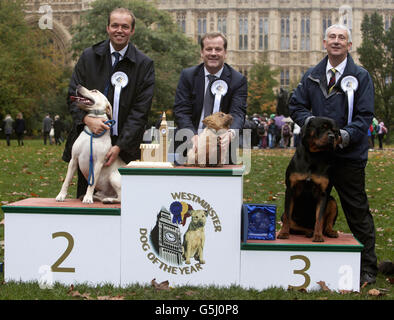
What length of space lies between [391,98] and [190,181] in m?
36.1

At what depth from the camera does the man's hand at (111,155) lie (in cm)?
512

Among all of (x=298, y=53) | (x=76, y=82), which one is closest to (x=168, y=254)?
(x=76, y=82)

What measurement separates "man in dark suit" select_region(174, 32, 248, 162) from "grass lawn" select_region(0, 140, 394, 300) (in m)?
1.46

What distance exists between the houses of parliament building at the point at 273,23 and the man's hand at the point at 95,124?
63.9 metres

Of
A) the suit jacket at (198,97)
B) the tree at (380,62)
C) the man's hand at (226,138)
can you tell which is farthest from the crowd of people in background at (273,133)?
the man's hand at (226,138)

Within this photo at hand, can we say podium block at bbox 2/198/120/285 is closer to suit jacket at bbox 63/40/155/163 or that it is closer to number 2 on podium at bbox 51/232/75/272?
number 2 on podium at bbox 51/232/75/272

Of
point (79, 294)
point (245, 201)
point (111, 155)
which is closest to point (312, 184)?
point (111, 155)

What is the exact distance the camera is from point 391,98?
38.3 m

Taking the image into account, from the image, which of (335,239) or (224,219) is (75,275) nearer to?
(224,219)

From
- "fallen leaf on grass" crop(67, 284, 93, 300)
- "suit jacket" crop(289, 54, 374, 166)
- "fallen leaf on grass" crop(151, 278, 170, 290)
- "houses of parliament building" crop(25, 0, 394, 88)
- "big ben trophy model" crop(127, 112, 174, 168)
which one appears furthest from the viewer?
"houses of parliament building" crop(25, 0, 394, 88)

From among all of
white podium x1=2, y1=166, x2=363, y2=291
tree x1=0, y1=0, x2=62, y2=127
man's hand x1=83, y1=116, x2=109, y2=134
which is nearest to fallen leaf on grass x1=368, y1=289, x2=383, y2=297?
white podium x1=2, y1=166, x2=363, y2=291

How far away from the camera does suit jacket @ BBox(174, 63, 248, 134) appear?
5297 mm

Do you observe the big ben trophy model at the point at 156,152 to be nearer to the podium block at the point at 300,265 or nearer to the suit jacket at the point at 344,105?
the podium block at the point at 300,265
